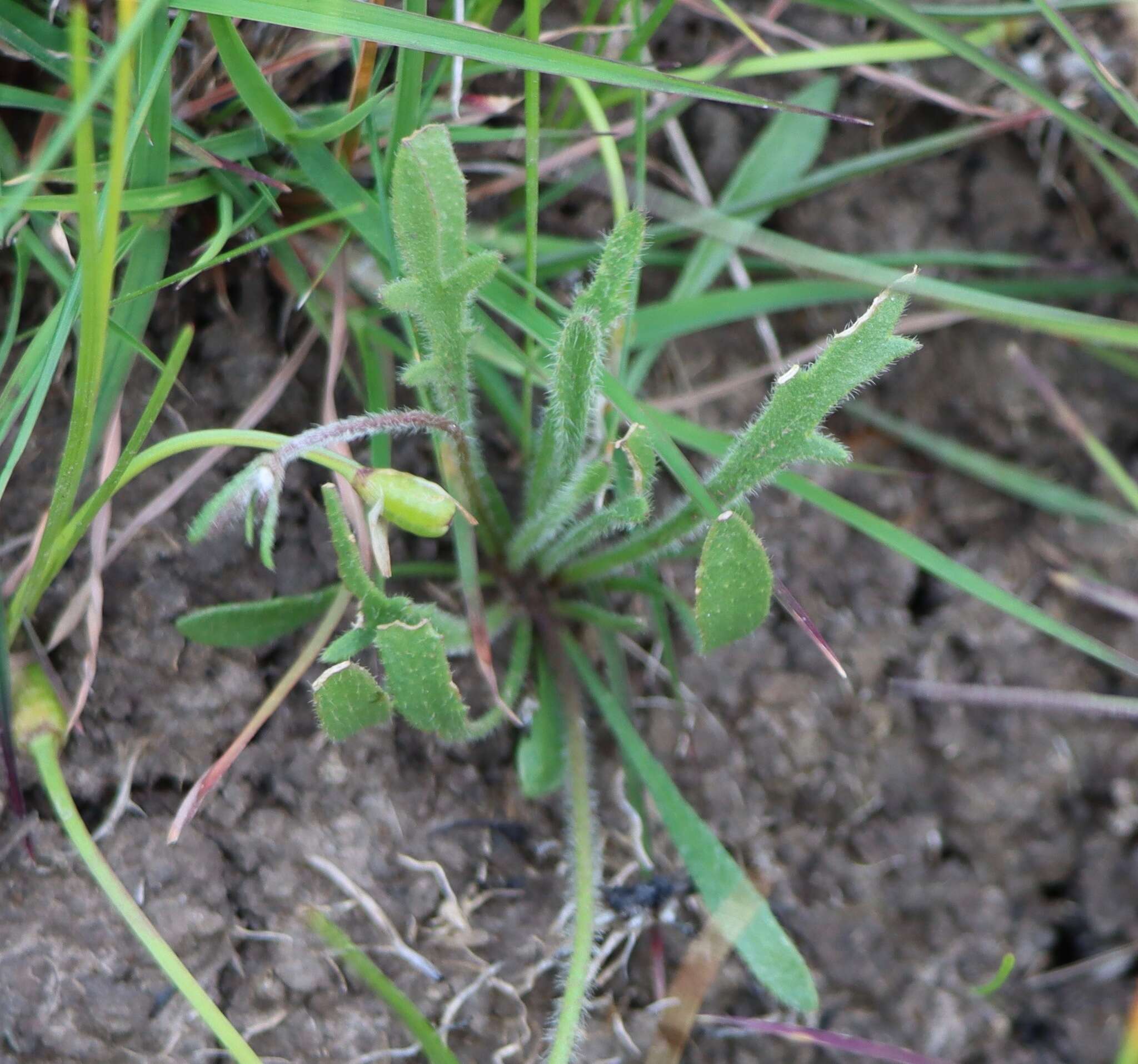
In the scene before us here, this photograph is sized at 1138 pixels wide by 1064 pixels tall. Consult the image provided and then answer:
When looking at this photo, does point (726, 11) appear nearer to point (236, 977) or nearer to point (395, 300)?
point (395, 300)

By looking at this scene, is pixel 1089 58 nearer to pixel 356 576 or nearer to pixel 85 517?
pixel 356 576

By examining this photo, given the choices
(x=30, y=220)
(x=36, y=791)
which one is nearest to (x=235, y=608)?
(x=36, y=791)

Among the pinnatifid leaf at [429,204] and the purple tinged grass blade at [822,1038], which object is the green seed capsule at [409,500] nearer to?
the pinnatifid leaf at [429,204]

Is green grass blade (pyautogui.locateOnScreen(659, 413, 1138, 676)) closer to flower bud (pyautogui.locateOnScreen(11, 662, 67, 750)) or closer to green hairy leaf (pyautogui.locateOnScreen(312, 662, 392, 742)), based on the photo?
green hairy leaf (pyautogui.locateOnScreen(312, 662, 392, 742))

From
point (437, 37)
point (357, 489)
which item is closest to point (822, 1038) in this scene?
point (357, 489)

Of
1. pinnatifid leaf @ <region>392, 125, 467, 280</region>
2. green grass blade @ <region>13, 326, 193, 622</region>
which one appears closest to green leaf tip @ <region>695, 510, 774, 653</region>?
pinnatifid leaf @ <region>392, 125, 467, 280</region>

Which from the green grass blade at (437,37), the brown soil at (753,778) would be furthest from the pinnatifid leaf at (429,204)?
the brown soil at (753,778)
